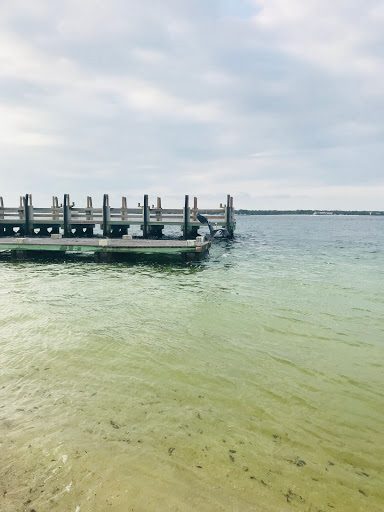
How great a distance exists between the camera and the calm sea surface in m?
2.57

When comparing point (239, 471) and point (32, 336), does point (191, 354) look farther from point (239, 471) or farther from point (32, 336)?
point (32, 336)

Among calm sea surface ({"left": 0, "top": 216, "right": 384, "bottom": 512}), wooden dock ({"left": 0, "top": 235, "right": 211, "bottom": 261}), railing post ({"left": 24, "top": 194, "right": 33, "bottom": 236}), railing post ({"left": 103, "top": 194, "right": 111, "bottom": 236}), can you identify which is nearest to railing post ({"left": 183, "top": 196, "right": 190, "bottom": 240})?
railing post ({"left": 103, "top": 194, "right": 111, "bottom": 236})

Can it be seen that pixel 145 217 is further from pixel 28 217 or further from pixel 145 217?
pixel 28 217

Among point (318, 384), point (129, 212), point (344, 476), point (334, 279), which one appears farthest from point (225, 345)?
point (129, 212)

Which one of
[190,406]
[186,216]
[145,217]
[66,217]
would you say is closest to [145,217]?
[145,217]

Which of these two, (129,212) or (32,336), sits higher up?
(129,212)

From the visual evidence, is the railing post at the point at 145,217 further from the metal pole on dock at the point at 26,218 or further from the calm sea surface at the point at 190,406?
the calm sea surface at the point at 190,406

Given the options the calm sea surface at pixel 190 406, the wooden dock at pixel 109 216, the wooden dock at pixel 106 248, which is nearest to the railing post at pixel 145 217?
the wooden dock at pixel 109 216

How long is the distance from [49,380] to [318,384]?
148 inches

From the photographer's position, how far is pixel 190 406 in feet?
12.4

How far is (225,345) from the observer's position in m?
5.73

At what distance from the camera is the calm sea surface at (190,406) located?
257 cm

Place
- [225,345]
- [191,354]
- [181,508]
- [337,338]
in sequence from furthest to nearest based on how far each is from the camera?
[337,338]
[225,345]
[191,354]
[181,508]

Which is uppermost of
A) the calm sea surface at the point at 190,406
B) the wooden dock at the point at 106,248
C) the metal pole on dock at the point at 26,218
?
the metal pole on dock at the point at 26,218
